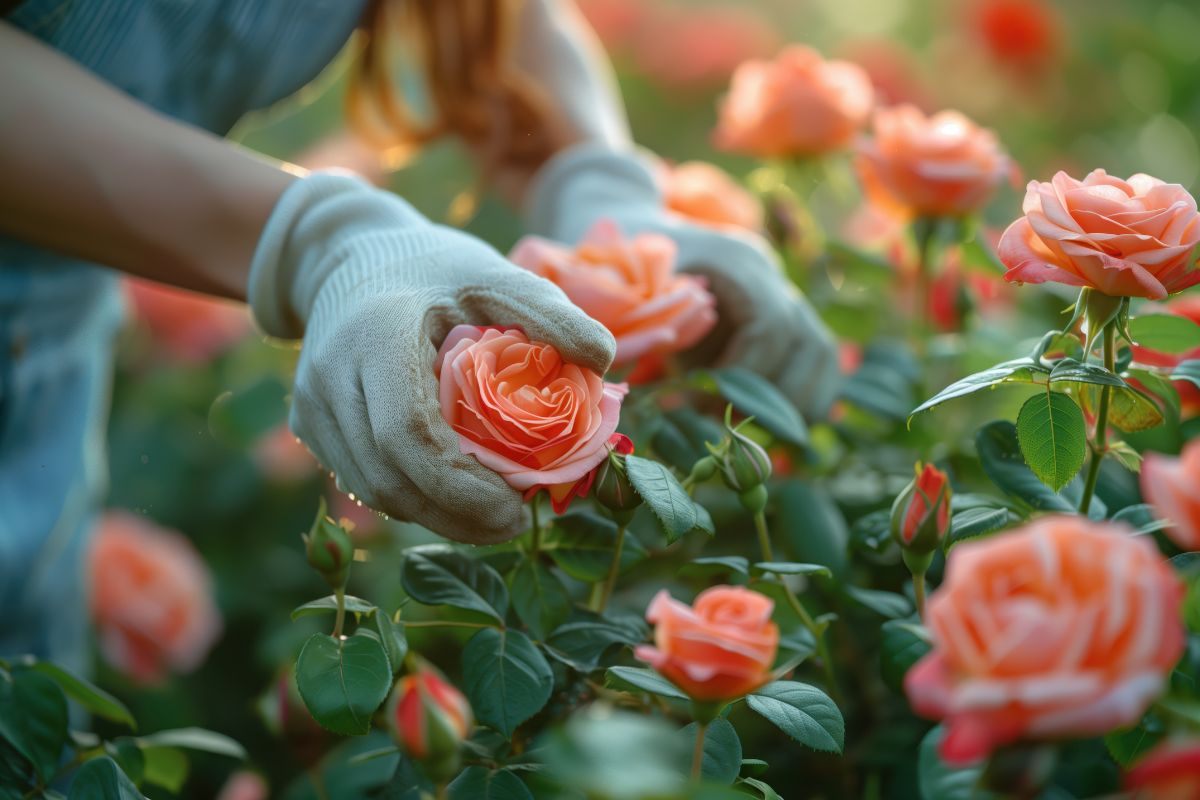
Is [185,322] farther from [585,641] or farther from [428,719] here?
[428,719]

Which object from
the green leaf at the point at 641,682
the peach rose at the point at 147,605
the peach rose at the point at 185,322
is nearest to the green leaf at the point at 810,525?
the green leaf at the point at 641,682

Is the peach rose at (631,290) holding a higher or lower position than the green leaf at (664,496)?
higher

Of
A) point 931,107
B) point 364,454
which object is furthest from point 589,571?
point 931,107

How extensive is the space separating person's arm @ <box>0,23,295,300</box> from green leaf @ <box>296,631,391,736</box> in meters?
0.29

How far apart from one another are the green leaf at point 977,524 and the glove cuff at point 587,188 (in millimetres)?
483

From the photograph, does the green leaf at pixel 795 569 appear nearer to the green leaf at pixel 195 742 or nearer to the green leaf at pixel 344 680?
the green leaf at pixel 344 680

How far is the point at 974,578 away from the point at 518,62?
104 cm

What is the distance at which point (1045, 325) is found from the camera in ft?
3.81

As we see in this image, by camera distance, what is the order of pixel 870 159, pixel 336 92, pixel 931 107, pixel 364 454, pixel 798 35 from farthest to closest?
pixel 798 35
pixel 336 92
pixel 931 107
pixel 870 159
pixel 364 454

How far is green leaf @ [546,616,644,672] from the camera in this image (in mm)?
652

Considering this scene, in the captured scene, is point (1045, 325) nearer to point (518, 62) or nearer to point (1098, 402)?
point (1098, 402)

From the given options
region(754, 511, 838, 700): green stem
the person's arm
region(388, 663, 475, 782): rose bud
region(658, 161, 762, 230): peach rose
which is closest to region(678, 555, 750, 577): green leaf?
region(754, 511, 838, 700): green stem

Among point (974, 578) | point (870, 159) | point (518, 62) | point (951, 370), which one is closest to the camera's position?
point (974, 578)

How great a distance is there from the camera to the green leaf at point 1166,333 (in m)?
0.69
